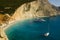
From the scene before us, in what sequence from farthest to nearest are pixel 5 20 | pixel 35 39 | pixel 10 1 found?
1. pixel 10 1
2. pixel 5 20
3. pixel 35 39

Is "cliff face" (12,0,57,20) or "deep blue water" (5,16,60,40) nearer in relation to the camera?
"deep blue water" (5,16,60,40)

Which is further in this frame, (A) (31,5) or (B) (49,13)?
(B) (49,13)

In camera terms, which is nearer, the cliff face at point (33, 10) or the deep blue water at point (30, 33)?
the deep blue water at point (30, 33)

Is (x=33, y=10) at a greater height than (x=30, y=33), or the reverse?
(x=33, y=10)

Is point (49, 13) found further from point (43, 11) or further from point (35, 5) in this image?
point (35, 5)

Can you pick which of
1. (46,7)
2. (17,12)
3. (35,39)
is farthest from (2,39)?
(46,7)

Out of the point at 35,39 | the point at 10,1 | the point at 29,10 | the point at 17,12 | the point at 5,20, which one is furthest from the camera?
the point at 29,10

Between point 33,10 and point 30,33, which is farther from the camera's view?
point 33,10

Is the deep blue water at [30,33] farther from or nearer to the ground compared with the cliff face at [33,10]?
nearer to the ground

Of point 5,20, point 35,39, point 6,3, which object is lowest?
point 35,39

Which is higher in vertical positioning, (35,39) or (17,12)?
(17,12)

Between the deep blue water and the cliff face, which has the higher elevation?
the cliff face
